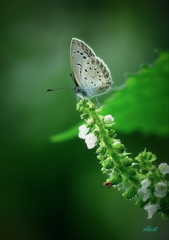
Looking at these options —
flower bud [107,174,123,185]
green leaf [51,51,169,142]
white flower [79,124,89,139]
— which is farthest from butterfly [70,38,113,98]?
flower bud [107,174,123,185]

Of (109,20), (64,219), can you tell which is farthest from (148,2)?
(64,219)

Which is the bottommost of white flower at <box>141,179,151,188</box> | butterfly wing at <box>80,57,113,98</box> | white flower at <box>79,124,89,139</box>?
white flower at <box>141,179,151,188</box>

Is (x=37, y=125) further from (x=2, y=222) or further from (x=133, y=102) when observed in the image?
(x=133, y=102)

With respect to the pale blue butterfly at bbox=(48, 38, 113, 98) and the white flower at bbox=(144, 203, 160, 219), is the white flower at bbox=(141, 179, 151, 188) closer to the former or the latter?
the white flower at bbox=(144, 203, 160, 219)

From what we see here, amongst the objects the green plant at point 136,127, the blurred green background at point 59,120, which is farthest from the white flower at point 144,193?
the blurred green background at point 59,120

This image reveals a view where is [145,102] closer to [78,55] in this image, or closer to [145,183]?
[145,183]

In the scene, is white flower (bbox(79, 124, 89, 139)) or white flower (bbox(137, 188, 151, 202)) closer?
white flower (bbox(137, 188, 151, 202))
